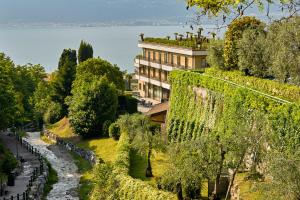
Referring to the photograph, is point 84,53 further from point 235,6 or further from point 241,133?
point 235,6

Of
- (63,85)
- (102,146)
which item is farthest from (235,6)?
(63,85)

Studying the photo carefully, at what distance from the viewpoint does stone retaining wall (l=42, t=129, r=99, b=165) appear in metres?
52.8

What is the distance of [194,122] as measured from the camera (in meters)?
45.2

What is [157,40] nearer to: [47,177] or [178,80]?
[178,80]

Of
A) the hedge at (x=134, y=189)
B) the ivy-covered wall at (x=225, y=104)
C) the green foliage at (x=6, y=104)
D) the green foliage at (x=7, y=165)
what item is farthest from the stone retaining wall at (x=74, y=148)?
the hedge at (x=134, y=189)

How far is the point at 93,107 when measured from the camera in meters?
60.7

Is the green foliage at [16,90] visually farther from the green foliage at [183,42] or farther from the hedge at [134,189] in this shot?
the hedge at [134,189]

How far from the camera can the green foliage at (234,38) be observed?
50281 millimetres

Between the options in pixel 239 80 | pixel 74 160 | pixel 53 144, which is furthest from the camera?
pixel 53 144

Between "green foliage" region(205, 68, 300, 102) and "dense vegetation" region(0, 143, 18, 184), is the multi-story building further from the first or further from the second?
"dense vegetation" region(0, 143, 18, 184)

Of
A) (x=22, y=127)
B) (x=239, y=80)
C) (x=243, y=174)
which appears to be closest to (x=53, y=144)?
(x=22, y=127)

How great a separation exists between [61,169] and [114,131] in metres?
7.45

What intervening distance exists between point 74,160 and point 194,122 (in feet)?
54.8

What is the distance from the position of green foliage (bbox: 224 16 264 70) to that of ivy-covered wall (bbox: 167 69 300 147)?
145 inches
